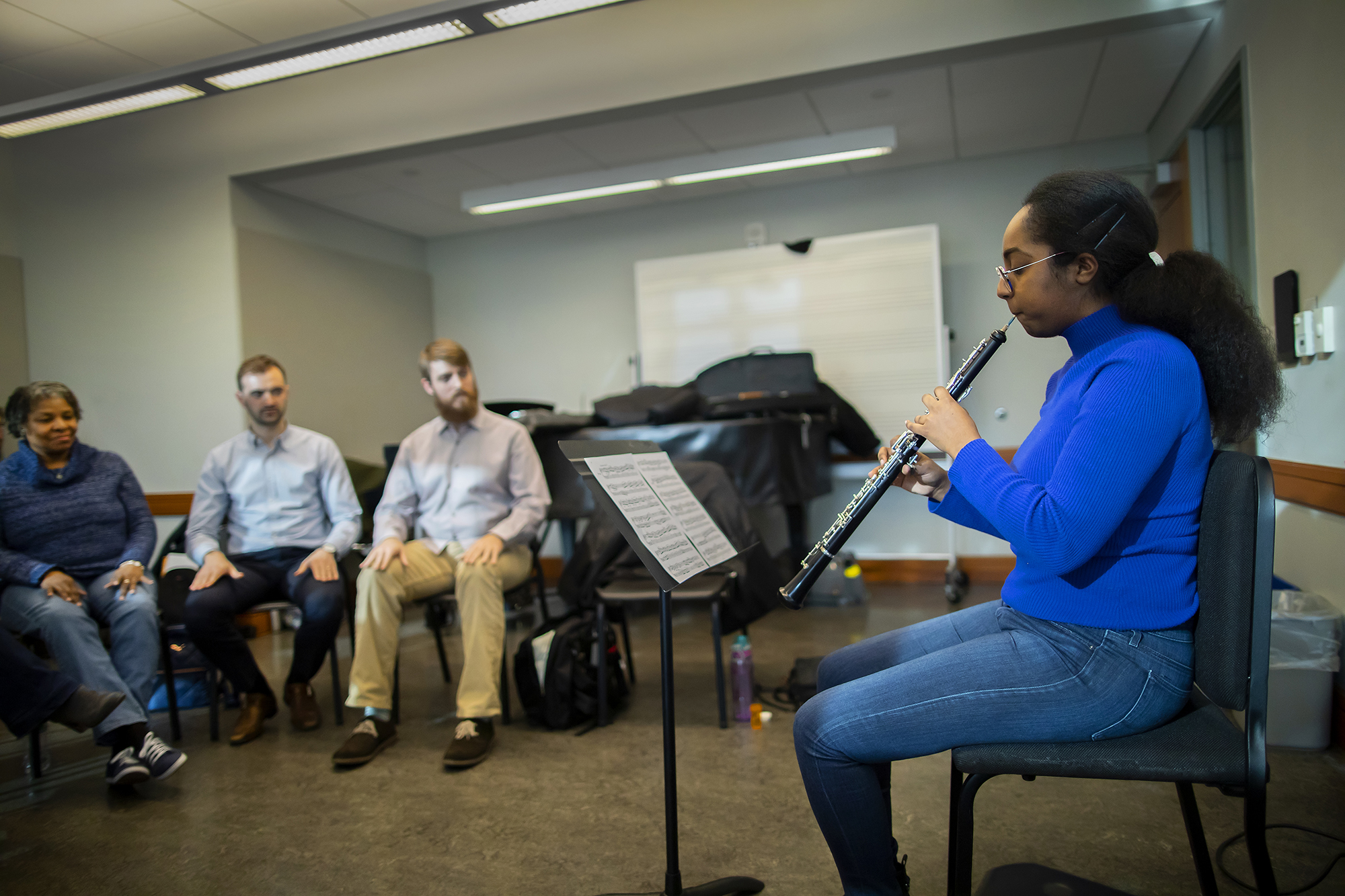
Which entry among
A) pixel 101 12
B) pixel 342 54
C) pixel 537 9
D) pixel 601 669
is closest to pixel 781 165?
pixel 537 9

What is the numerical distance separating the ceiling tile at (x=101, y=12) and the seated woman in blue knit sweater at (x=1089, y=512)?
3.63 metres

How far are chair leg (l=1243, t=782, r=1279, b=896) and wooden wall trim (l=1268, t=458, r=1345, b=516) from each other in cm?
128

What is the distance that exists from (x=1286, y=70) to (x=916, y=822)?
2.43 metres

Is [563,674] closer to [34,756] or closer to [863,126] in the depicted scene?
[34,756]

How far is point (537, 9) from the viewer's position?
2934mm

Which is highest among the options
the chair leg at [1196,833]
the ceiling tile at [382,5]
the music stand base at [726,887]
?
the ceiling tile at [382,5]

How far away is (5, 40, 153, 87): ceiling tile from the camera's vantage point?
3633 mm

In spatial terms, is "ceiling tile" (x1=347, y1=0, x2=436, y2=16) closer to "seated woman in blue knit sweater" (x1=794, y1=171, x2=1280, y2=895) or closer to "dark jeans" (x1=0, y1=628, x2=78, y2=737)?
"dark jeans" (x1=0, y1=628, x2=78, y2=737)

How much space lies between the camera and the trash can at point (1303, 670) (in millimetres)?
2199

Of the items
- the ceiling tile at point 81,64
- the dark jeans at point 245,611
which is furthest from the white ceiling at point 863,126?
the dark jeans at point 245,611

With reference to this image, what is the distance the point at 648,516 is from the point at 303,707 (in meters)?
1.95

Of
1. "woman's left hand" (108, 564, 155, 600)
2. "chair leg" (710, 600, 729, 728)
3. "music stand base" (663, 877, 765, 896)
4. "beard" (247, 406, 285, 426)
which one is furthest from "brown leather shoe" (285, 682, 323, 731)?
"music stand base" (663, 877, 765, 896)

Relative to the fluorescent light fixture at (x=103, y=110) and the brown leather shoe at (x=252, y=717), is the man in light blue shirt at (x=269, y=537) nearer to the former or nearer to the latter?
the brown leather shoe at (x=252, y=717)

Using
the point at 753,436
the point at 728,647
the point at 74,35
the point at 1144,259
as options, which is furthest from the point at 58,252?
the point at 1144,259
